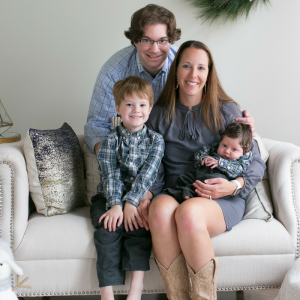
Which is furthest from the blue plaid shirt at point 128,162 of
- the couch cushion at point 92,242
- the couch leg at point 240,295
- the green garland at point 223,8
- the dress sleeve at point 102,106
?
the green garland at point 223,8

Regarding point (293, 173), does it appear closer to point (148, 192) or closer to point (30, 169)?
point (148, 192)

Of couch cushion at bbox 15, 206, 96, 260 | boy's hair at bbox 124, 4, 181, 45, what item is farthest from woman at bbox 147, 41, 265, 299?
couch cushion at bbox 15, 206, 96, 260

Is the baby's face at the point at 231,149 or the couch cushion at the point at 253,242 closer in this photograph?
the couch cushion at the point at 253,242

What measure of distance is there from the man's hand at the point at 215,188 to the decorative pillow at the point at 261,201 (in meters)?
0.18

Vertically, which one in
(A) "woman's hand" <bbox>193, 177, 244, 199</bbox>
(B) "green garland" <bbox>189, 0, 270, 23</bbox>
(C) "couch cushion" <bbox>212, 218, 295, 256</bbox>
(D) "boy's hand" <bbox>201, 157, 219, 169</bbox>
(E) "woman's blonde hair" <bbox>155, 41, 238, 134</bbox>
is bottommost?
(C) "couch cushion" <bbox>212, 218, 295, 256</bbox>

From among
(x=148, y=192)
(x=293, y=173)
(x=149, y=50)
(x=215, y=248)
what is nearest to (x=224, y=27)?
(x=149, y=50)

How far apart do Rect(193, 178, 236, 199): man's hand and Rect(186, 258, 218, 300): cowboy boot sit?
0.30 metres

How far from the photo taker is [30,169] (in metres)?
1.57

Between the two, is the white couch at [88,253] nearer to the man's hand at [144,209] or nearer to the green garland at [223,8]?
the man's hand at [144,209]

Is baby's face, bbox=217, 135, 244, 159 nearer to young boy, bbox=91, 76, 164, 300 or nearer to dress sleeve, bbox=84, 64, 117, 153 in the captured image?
young boy, bbox=91, 76, 164, 300

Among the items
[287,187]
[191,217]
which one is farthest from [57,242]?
[287,187]

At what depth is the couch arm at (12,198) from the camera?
56.5 inches

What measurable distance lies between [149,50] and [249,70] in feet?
3.07

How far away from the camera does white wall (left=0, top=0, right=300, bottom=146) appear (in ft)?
7.48
